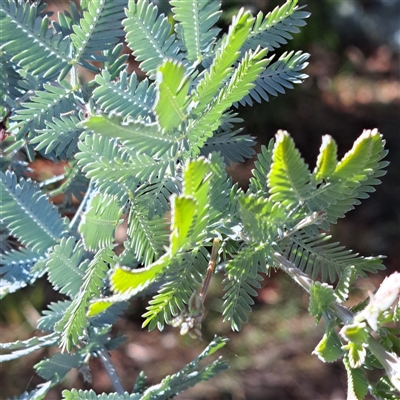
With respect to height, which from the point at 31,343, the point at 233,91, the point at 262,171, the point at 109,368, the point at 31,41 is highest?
the point at 31,41

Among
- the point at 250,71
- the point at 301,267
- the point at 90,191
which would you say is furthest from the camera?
the point at 90,191

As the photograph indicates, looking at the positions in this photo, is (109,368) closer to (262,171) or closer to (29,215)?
(29,215)

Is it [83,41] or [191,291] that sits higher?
[83,41]

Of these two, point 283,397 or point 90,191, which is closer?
point 90,191

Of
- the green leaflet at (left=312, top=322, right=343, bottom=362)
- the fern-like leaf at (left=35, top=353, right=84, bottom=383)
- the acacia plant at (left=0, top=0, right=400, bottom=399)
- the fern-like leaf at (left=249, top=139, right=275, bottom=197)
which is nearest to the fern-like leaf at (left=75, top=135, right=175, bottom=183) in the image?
the acacia plant at (left=0, top=0, right=400, bottom=399)

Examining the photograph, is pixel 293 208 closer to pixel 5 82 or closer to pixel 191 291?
pixel 191 291

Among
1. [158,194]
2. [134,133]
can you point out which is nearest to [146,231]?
[158,194]

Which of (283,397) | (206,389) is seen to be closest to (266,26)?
(206,389)
